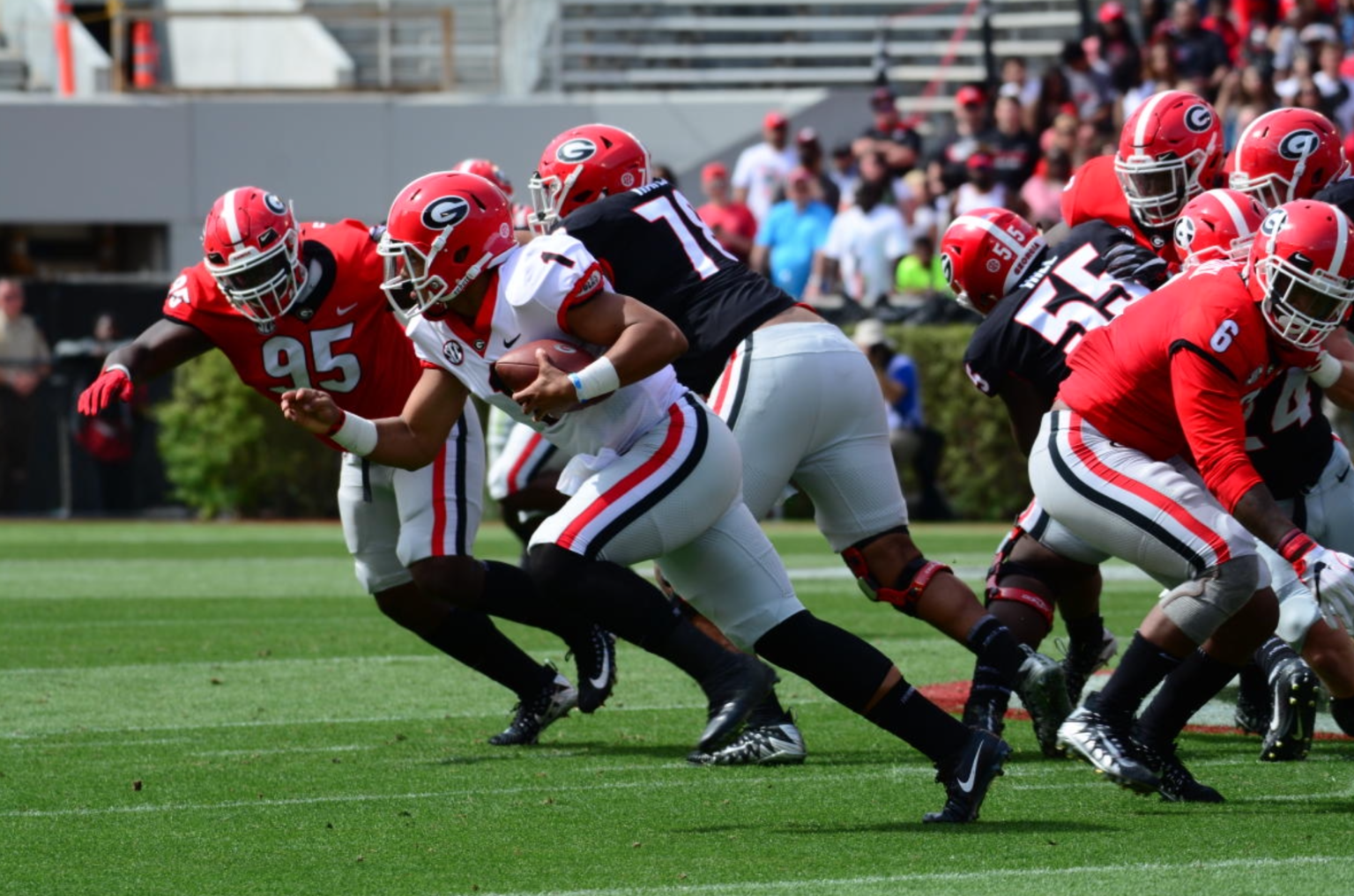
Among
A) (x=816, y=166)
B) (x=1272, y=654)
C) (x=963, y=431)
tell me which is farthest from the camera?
(x=816, y=166)

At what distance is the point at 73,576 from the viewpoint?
467 inches

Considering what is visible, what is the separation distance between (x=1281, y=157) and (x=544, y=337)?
257cm

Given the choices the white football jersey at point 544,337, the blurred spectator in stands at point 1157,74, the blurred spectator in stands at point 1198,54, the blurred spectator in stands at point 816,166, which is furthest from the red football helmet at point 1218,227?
the blurred spectator in stands at point 816,166

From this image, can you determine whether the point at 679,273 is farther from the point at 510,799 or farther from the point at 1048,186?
the point at 1048,186

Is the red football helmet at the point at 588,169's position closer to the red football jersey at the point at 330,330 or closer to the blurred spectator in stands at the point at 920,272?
the red football jersey at the point at 330,330

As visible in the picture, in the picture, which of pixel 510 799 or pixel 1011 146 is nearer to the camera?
pixel 510 799

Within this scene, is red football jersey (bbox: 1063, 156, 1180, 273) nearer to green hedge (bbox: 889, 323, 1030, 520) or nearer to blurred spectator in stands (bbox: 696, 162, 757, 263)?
green hedge (bbox: 889, 323, 1030, 520)

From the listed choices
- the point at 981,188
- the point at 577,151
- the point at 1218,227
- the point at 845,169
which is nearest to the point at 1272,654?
the point at 1218,227

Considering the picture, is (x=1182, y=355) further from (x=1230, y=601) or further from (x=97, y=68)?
(x=97, y=68)

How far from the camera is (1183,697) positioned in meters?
5.10

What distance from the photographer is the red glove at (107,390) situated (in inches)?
235

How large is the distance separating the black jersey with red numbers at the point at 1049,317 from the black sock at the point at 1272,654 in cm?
92

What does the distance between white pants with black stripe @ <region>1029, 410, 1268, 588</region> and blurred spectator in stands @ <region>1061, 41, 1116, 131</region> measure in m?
12.4

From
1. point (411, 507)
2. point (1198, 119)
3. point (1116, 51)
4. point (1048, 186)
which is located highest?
point (1198, 119)
